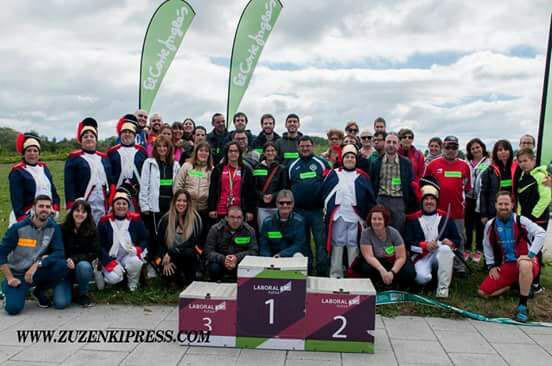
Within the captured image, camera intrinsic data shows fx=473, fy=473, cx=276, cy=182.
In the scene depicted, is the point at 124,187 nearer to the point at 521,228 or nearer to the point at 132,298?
the point at 132,298

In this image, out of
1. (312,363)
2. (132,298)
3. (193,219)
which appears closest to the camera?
(312,363)

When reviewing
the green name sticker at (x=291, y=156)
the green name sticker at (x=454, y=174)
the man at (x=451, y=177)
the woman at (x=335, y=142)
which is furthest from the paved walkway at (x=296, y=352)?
the green name sticker at (x=291, y=156)

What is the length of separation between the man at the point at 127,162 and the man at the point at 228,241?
1.37m

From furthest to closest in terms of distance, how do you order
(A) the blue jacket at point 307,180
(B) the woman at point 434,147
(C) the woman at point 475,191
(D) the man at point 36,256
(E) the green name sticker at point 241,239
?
(B) the woman at point 434,147 < (C) the woman at point 475,191 < (A) the blue jacket at point 307,180 < (E) the green name sticker at point 241,239 < (D) the man at point 36,256

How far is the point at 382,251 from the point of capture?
581cm

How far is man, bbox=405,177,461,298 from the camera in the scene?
591cm

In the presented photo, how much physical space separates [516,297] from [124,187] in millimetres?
5307

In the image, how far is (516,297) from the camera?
5.91m

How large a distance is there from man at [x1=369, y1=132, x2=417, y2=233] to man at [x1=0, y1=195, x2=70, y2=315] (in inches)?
159

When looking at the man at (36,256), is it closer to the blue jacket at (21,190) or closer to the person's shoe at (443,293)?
the blue jacket at (21,190)

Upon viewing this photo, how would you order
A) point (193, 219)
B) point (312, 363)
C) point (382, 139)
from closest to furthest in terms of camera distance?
point (312, 363) < point (193, 219) < point (382, 139)

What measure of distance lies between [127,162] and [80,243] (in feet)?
4.48

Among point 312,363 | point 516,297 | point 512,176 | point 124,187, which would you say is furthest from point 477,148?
point 124,187

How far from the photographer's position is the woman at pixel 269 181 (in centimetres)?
646
